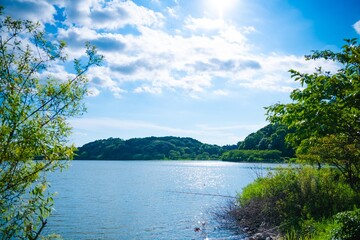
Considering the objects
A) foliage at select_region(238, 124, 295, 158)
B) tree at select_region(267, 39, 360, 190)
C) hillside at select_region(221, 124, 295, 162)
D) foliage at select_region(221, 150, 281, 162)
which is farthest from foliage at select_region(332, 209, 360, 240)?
foliage at select_region(238, 124, 295, 158)

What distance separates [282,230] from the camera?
18.5 meters

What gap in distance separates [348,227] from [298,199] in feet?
30.4

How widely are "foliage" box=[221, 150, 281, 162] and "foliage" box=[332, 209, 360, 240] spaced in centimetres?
8690

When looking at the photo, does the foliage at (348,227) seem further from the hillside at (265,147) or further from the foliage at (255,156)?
the hillside at (265,147)

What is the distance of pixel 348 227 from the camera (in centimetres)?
1090

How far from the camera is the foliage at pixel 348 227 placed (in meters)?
10.6

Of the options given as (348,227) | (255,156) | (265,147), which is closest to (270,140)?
(265,147)

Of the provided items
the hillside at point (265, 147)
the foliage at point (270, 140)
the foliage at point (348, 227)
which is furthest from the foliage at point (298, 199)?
the foliage at point (270, 140)

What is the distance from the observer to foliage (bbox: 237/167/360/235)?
18328 millimetres

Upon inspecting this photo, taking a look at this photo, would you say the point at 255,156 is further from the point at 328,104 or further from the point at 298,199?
the point at 328,104

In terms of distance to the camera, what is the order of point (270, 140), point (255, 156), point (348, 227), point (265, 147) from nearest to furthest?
point (348, 227), point (270, 140), point (255, 156), point (265, 147)

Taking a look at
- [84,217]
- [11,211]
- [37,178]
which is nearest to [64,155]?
[37,178]

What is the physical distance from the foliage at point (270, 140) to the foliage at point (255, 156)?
367 centimetres

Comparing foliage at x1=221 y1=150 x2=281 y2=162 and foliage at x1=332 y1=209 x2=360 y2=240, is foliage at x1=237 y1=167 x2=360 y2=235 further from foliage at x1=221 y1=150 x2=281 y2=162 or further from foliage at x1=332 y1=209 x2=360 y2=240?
foliage at x1=221 y1=150 x2=281 y2=162
